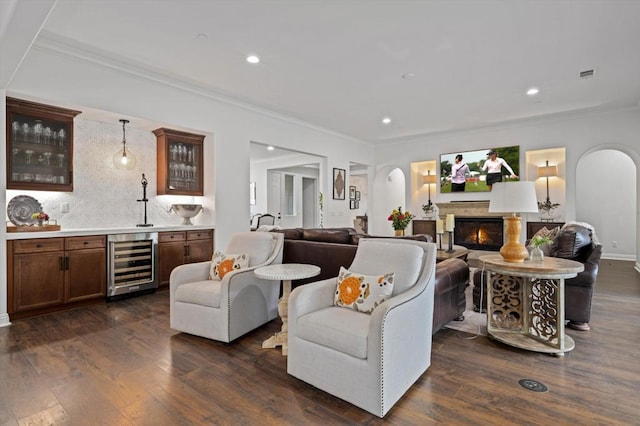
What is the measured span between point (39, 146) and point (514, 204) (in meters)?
4.93

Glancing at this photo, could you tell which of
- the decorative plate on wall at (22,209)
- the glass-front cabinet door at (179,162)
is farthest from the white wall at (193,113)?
the decorative plate on wall at (22,209)

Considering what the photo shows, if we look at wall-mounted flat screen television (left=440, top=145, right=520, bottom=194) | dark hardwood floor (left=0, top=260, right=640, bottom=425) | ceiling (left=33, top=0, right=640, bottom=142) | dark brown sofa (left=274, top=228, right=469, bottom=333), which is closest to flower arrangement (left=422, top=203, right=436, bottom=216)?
wall-mounted flat screen television (left=440, top=145, right=520, bottom=194)

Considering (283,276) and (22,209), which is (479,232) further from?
(22,209)

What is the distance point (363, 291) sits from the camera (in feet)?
7.48

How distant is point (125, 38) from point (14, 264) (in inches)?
100

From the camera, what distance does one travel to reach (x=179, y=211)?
4.93 m

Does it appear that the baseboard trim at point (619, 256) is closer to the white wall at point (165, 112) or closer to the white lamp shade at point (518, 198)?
the white lamp shade at point (518, 198)

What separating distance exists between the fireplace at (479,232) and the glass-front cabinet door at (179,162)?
5671 millimetres

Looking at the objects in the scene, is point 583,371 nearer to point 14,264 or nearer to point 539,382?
point 539,382

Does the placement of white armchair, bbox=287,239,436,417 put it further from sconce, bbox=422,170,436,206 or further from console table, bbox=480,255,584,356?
sconce, bbox=422,170,436,206

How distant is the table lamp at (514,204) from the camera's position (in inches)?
110

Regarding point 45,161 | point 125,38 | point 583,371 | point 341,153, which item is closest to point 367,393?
point 583,371

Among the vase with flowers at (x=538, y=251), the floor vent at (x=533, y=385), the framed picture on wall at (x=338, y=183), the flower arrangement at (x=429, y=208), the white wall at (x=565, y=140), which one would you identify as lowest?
the floor vent at (x=533, y=385)

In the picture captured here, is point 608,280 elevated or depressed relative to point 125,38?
depressed
